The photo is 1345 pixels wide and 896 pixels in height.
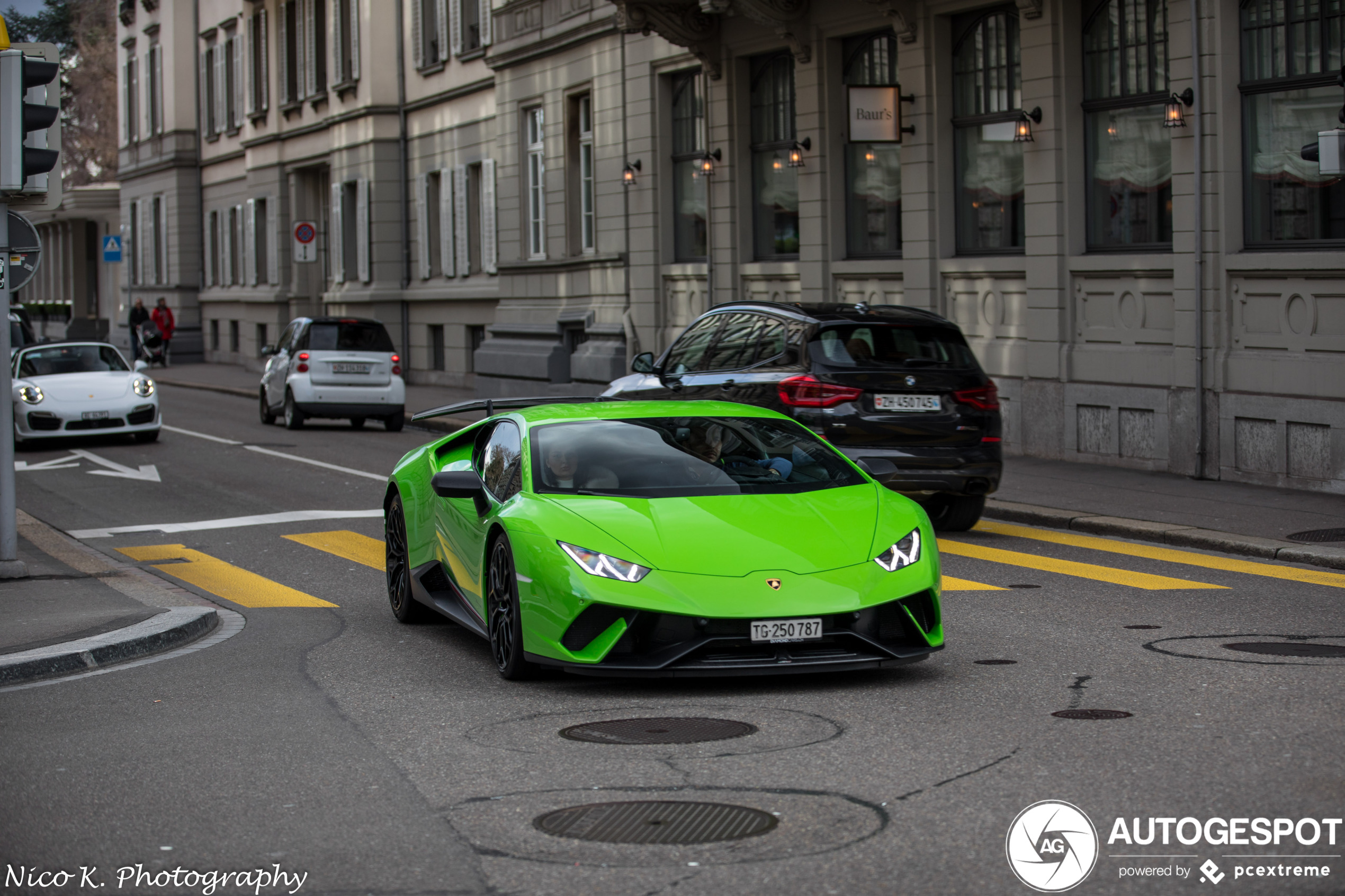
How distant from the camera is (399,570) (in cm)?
1015

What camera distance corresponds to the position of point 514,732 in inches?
273

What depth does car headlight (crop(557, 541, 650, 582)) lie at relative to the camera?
7.43 meters

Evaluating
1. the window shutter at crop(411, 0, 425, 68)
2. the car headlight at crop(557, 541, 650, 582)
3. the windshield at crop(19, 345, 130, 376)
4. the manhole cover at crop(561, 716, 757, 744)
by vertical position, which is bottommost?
the manhole cover at crop(561, 716, 757, 744)

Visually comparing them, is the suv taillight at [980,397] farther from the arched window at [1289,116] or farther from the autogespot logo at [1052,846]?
the autogespot logo at [1052,846]

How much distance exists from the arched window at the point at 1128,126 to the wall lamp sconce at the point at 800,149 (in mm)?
5067

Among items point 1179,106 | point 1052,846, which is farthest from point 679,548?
point 1179,106

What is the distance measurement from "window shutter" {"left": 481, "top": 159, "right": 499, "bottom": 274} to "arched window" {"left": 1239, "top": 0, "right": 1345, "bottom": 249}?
19.8 metres

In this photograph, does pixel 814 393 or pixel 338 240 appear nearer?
pixel 814 393

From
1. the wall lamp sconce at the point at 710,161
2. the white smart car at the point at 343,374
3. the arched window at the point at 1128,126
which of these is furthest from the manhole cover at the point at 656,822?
the white smart car at the point at 343,374

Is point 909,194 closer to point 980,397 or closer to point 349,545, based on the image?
point 980,397

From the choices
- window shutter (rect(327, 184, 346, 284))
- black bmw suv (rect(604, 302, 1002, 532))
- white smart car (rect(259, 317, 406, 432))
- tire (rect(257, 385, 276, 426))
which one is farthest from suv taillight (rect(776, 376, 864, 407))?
window shutter (rect(327, 184, 346, 284))

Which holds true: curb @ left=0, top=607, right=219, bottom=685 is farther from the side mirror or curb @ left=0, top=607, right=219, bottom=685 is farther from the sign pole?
the side mirror

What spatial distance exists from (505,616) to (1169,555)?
20.2 feet

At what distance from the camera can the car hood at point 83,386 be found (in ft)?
77.2
